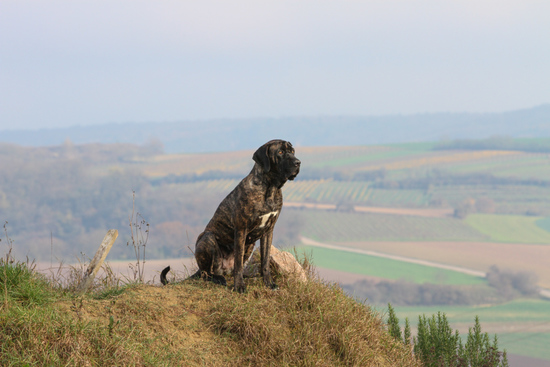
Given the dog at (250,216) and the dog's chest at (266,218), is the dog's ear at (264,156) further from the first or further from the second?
the dog's chest at (266,218)

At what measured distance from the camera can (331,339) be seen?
27.4ft

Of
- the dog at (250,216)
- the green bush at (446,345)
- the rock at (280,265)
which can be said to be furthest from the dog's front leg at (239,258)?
the green bush at (446,345)

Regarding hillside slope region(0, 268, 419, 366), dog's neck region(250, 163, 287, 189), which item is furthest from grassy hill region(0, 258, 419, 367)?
dog's neck region(250, 163, 287, 189)

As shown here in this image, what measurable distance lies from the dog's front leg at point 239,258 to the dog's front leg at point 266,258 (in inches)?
18.2

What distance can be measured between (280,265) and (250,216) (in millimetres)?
1649

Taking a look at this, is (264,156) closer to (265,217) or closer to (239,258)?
(265,217)

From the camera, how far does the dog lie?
27.1 ft

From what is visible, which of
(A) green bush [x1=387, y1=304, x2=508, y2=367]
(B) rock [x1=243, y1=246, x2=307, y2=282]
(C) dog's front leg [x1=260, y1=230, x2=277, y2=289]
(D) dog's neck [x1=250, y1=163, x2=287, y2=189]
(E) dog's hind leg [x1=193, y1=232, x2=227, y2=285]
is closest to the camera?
(D) dog's neck [x1=250, y1=163, x2=287, y2=189]

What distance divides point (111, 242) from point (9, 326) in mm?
2803

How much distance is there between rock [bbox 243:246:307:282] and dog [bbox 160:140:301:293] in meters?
0.52

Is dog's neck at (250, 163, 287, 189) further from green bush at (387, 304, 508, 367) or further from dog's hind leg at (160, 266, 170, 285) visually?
green bush at (387, 304, 508, 367)

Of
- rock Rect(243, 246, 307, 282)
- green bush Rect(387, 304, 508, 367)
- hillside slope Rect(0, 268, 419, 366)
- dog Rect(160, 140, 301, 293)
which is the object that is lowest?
green bush Rect(387, 304, 508, 367)

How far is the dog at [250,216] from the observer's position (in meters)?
8.27

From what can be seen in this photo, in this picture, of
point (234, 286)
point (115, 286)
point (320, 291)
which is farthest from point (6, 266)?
point (320, 291)
